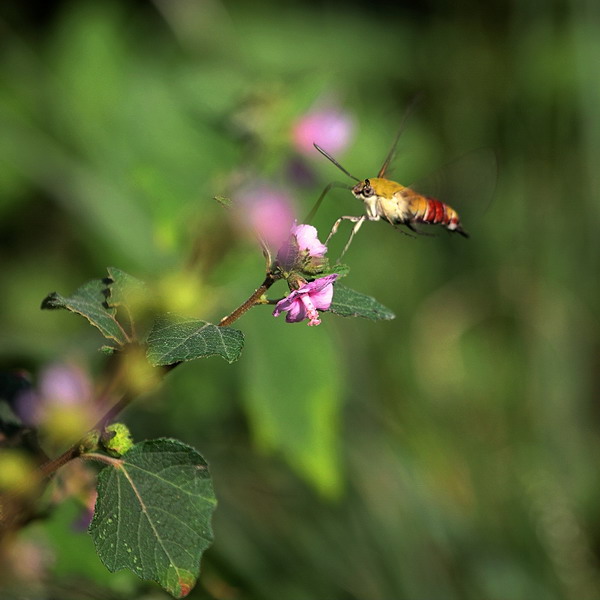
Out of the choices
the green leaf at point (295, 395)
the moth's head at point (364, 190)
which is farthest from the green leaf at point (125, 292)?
the green leaf at point (295, 395)

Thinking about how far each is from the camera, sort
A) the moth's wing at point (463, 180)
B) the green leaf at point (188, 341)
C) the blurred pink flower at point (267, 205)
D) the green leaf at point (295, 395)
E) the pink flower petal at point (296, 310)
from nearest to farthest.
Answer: the green leaf at point (188, 341) → the pink flower petal at point (296, 310) → the moth's wing at point (463, 180) → the blurred pink flower at point (267, 205) → the green leaf at point (295, 395)

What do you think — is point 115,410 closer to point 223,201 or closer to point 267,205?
point 223,201

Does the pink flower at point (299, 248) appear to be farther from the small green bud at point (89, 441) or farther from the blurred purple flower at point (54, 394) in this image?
the blurred purple flower at point (54, 394)

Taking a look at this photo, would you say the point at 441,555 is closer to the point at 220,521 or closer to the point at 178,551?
the point at 220,521

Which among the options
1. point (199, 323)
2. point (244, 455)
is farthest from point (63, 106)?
point (199, 323)

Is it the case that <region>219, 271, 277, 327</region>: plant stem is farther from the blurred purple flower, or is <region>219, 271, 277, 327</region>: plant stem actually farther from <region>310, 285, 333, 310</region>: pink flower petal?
the blurred purple flower

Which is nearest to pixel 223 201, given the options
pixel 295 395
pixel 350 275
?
pixel 295 395

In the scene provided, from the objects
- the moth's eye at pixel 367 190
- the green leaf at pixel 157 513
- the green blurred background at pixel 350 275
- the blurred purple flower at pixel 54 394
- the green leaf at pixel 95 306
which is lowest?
the green blurred background at pixel 350 275
